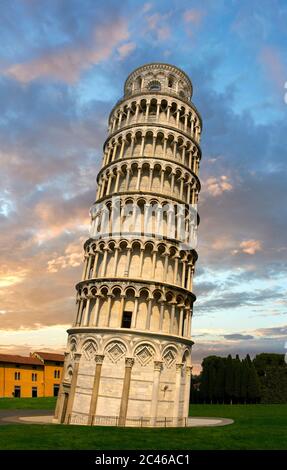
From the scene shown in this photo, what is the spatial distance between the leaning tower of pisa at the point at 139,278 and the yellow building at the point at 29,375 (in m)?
57.4

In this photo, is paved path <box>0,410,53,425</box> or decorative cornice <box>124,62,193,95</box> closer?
paved path <box>0,410,53,425</box>

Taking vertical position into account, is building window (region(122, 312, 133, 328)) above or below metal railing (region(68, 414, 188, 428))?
above

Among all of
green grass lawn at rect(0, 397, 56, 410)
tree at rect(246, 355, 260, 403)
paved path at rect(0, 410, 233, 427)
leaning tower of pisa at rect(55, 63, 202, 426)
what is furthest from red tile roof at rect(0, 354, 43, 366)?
leaning tower of pisa at rect(55, 63, 202, 426)

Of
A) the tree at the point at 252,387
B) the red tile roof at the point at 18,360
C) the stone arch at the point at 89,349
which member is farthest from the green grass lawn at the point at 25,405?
the tree at the point at 252,387

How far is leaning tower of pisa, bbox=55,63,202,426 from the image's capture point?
32.3 m

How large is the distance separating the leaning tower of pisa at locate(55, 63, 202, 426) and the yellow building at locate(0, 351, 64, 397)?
57444 millimetres

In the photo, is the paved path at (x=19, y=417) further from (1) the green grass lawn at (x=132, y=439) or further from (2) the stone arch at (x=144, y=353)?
(2) the stone arch at (x=144, y=353)

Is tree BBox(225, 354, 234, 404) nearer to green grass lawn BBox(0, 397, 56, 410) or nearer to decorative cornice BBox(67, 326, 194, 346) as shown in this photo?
green grass lawn BBox(0, 397, 56, 410)

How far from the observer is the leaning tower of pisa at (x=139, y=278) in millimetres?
32281

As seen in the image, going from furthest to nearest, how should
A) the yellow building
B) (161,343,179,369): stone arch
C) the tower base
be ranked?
1. the yellow building
2. (161,343,179,369): stone arch
3. the tower base

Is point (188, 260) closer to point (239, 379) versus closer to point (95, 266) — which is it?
point (95, 266)

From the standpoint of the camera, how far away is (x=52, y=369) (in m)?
93.9
